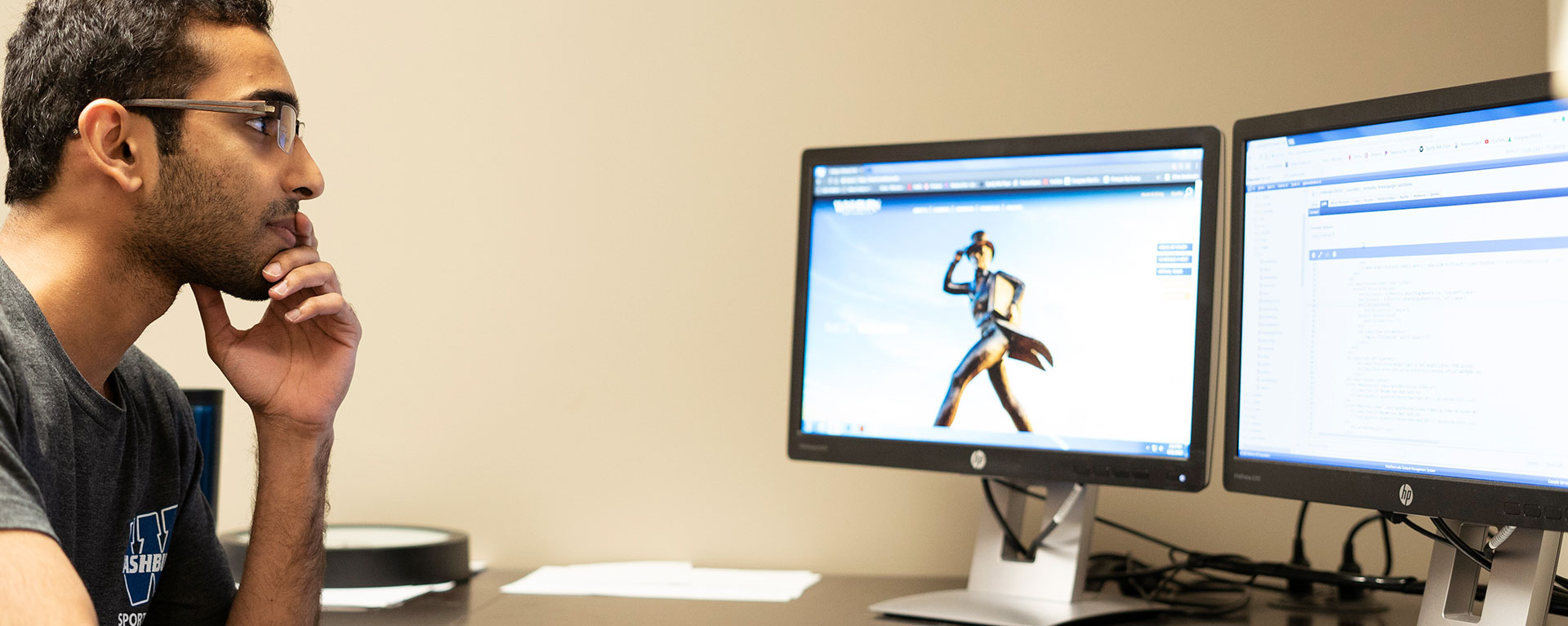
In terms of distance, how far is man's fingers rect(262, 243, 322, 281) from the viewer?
101 cm

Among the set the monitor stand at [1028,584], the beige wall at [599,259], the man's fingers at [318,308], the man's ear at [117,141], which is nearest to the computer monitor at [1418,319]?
the monitor stand at [1028,584]

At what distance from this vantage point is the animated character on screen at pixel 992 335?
1188 mm

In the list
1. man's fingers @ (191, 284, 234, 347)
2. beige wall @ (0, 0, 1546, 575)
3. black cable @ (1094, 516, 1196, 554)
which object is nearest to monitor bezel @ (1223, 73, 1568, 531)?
black cable @ (1094, 516, 1196, 554)

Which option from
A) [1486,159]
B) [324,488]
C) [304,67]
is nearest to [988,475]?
[1486,159]

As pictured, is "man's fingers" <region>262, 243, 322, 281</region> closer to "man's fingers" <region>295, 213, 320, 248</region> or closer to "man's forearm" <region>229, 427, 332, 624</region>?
"man's fingers" <region>295, 213, 320, 248</region>

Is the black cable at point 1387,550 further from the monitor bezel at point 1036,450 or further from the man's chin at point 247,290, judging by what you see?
the man's chin at point 247,290

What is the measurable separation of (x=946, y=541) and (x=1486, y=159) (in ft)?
2.57

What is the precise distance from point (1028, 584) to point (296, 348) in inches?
30.7

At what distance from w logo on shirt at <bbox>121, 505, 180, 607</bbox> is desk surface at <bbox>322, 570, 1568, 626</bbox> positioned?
18 centimetres

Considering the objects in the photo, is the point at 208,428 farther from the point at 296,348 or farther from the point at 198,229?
the point at 198,229

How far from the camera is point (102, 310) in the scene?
899 mm

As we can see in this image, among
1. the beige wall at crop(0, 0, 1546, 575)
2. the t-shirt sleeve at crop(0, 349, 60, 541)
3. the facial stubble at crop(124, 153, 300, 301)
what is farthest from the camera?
the beige wall at crop(0, 0, 1546, 575)

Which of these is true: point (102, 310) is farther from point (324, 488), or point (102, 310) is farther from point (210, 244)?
point (324, 488)

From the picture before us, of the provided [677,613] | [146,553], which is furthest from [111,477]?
[677,613]
